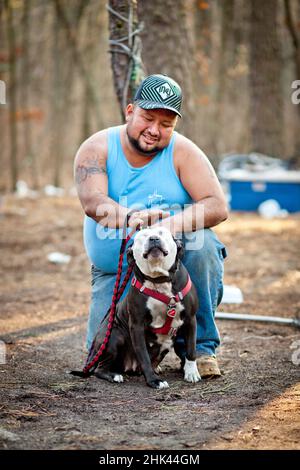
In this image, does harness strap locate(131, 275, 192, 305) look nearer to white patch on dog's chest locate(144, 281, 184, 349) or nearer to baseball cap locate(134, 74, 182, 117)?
white patch on dog's chest locate(144, 281, 184, 349)

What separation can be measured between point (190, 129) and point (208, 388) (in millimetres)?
3502

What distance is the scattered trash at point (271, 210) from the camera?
11.2 m

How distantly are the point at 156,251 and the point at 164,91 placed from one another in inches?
37.8

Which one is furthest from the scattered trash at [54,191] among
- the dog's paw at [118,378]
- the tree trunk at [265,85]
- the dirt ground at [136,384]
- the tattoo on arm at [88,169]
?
the dog's paw at [118,378]

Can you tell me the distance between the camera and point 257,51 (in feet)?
42.4

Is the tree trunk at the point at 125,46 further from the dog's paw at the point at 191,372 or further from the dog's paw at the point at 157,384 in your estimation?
the dog's paw at the point at 157,384

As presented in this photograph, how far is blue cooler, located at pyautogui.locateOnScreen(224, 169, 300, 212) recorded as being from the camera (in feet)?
35.9

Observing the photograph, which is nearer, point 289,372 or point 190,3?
point 289,372

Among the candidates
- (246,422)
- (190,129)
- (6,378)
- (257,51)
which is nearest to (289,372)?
(246,422)

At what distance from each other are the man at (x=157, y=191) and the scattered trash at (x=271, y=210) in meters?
7.04

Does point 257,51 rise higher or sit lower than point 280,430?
higher
